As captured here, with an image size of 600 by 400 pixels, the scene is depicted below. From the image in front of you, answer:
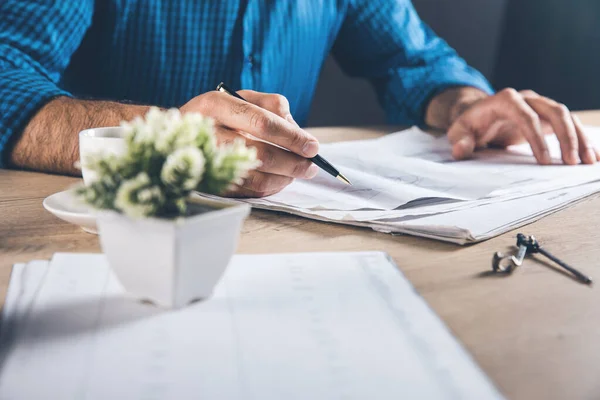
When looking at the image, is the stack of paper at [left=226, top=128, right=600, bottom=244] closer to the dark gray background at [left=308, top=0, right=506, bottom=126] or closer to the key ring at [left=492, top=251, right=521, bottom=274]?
the key ring at [left=492, top=251, right=521, bottom=274]

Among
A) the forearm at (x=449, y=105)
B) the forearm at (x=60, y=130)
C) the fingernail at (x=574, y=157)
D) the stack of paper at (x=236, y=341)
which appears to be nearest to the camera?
the stack of paper at (x=236, y=341)

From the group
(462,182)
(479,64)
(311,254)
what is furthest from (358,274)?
(479,64)

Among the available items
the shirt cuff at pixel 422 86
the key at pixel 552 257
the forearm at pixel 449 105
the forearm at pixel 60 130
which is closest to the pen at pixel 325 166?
the forearm at pixel 60 130

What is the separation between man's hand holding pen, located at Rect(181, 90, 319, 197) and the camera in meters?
0.68

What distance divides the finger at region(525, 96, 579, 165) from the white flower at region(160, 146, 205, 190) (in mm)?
773

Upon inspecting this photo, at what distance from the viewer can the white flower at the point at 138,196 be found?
358 millimetres

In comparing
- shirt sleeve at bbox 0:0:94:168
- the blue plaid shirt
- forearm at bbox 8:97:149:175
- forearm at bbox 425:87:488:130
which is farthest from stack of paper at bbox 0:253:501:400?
forearm at bbox 425:87:488:130

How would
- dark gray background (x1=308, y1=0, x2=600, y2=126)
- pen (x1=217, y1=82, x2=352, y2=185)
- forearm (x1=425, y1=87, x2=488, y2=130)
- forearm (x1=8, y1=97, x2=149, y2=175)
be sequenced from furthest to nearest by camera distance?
dark gray background (x1=308, y1=0, x2=600, y2=126) < forearm (x1=425, y1=87, x2=488, y2=130) < forearm (x1=8, y1=97, x2=149, y2=175) < pen (x1=217, y1=82, x2=352, y2=185)

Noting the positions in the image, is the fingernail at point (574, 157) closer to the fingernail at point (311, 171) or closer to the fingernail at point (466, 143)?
the fingernail at point (466, 143)

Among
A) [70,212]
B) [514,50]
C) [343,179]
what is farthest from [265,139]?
[514,50]

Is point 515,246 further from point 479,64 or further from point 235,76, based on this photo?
point 479,64

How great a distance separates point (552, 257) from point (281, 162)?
0.30 metres

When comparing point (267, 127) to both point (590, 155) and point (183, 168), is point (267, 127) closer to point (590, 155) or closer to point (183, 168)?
point (183, 168)

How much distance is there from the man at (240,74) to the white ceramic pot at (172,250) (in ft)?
0.90
